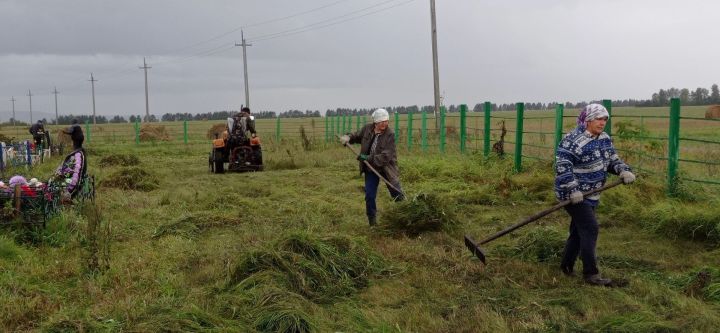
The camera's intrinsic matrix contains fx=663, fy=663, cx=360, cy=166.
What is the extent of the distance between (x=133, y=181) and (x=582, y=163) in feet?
29.6

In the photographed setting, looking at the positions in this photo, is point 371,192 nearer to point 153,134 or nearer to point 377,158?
point 377,158

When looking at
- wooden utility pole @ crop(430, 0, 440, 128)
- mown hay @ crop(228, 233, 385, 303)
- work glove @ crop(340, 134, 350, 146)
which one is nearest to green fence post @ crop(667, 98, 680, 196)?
work glove @ crop(340, 134, 350, 146)

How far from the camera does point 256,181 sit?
1323 cm

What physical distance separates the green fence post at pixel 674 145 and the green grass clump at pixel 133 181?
8.50 metres

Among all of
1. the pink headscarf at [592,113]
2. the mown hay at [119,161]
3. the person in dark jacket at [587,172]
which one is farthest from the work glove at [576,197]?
the mown hay at [119,161]

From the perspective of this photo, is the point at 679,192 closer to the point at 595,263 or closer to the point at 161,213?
the point at 595,263

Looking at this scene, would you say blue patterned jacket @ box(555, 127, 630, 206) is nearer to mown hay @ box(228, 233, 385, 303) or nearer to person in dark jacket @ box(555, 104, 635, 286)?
person in dark jacket @ box(555, 104, 635, 286)

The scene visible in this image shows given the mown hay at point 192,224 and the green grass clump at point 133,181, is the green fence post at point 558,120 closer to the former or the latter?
the mown hay at point 192,224

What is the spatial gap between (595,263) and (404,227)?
2.50 m

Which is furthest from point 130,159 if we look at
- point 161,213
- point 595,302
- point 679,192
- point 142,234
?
point 595,302

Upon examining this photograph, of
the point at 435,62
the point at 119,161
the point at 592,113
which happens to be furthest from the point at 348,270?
the point at 435,62

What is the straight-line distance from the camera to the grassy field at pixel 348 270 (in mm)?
4562

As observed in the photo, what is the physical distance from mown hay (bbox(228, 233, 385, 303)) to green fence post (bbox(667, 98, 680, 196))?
4.71m

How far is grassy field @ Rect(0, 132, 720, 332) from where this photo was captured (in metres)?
4.56
